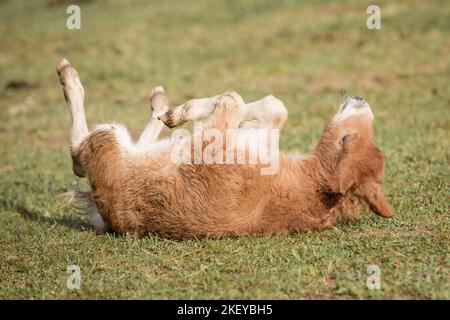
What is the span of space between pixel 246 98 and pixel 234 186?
676 centimetres

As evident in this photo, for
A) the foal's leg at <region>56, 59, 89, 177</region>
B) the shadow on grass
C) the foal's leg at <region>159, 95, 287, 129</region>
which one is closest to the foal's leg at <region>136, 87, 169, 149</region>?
the foal's leg at <region>56, 59, 89, 177</region>

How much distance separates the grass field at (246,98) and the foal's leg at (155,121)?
1.19m

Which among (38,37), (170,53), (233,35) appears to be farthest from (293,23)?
(38,37)

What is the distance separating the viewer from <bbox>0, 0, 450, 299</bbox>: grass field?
16.4 feet

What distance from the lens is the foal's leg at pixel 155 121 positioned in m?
7.08

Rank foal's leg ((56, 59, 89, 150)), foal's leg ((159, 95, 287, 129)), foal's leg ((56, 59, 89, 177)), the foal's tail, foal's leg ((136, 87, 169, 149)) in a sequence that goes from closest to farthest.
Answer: foal's leg ((159, 95, 287, 129)), the foal's tail, foal's leg ((56, 59, 89, 177)), foal's leg ((56, 59, 89, 150)), foal's leg ((136, 87, 169, 149))

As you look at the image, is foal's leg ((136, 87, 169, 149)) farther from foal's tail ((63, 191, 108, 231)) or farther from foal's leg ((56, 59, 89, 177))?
→ foal's tail ((63, 191, 108, 231))

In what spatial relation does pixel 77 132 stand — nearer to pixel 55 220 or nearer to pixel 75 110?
pixel 75 110

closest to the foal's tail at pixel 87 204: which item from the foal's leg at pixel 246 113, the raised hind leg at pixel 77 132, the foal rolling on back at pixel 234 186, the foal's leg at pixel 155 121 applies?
the raised hind leg at pixel 77 132

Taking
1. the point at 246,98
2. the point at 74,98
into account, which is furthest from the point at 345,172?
the point at 246,98

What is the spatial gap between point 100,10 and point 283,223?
17251mm

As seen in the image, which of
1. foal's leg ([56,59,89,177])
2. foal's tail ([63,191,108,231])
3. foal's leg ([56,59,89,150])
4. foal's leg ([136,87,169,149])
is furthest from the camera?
foal's leg ([136,87,169,149])

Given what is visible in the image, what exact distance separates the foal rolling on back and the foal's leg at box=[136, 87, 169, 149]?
0.90m
